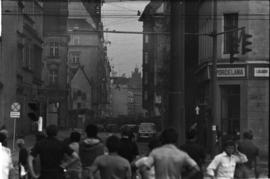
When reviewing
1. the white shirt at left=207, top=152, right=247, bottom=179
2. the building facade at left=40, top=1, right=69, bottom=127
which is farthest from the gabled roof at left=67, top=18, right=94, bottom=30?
the white shirt at left=207, top=152, right=247, bottom=179

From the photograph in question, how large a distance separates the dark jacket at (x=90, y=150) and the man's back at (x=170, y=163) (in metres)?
1.90

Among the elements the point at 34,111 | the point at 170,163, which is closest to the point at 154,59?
the point at 34,111

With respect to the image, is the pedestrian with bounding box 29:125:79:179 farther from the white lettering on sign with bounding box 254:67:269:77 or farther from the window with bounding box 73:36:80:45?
the window with bounding box 73:36:80:45

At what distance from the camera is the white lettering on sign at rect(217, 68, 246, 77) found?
20.5m

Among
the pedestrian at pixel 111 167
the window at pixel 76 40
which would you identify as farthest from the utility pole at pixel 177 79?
the window at pixel 76 40

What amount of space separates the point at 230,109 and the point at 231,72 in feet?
6.17

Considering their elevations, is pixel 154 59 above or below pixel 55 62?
above

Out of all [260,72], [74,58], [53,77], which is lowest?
[260,72]

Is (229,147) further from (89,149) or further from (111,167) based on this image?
(111,167)

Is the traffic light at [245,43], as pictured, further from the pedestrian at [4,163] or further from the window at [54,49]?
the window at [54,49]

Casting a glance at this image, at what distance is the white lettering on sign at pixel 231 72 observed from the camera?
20516 millimetres

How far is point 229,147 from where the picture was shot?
8.82 m

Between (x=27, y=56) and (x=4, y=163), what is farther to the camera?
(x=27, y=56)

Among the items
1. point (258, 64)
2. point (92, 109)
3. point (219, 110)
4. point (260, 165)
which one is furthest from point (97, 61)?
point (260, 165)
